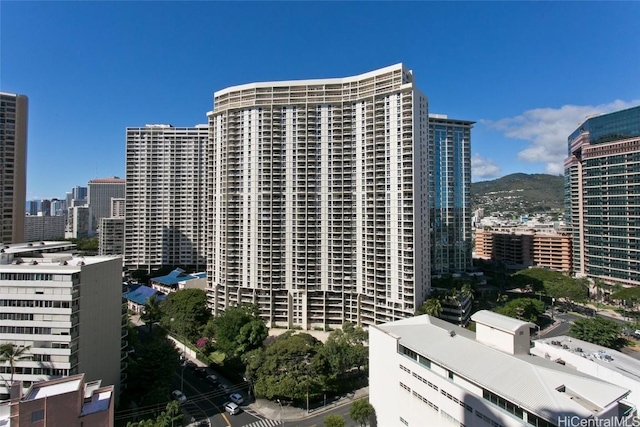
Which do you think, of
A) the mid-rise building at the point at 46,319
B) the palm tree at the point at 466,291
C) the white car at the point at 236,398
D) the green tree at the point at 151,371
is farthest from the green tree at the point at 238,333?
the palm tree at the point at 466,291

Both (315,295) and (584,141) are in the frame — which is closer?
(315,295)

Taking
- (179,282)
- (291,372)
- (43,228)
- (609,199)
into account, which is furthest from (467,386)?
(43,228)

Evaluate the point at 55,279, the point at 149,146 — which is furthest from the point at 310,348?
the point at 149,146

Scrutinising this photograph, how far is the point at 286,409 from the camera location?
35.7 metres

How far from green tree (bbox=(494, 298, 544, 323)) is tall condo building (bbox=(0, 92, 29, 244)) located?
105 meters

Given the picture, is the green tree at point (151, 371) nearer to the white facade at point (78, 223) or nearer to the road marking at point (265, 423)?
the road marking at point (265, 423)

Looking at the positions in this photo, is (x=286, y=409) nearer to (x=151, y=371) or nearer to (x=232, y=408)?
(x=232, y=408)

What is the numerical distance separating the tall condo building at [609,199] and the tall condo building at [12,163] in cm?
13759

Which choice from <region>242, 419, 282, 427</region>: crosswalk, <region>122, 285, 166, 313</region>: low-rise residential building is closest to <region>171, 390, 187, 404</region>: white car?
<region>242, 419, 282, 427</region>: crosswalk

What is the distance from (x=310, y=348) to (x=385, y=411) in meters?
11.1

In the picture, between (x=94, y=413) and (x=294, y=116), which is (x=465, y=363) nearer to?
(x=94, y=413)

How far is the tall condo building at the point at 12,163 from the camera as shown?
73000mm

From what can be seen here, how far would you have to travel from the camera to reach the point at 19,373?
30.6m

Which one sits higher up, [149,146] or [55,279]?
[149,146]
